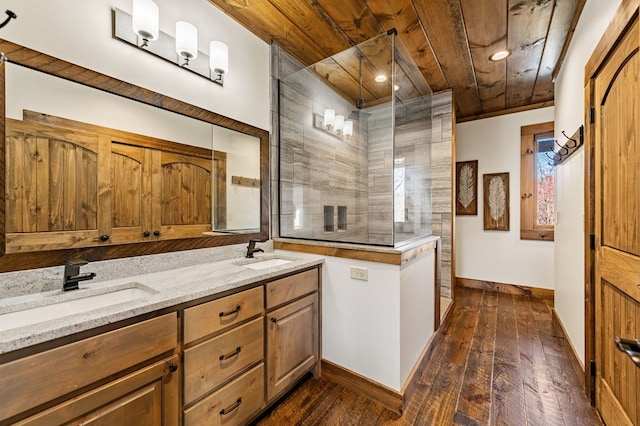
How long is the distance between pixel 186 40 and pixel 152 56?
8.8 inches

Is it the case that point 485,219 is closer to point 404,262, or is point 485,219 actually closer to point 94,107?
point 404,262

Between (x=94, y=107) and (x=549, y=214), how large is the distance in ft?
16.3

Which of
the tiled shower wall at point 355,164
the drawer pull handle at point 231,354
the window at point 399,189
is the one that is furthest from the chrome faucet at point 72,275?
the window at point 399,189

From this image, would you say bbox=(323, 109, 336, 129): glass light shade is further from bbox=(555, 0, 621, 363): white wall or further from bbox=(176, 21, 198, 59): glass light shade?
bbox=(555, 0, 621, 363): white wall

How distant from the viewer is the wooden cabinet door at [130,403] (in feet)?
3.05

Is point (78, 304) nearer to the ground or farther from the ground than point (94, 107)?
nearer to the ground

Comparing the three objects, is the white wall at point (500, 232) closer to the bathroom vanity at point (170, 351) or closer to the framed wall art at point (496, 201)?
the framed wall art at point (496, 201)

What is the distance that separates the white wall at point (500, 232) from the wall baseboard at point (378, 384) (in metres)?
2.63

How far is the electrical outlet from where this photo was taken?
186 cm

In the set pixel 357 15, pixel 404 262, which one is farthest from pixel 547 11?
pixel 404 262

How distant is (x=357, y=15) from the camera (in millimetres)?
2102

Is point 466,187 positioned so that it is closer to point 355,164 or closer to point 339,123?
point 355,164

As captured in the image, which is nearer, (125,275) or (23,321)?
(23,321)

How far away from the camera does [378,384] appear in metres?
1.80
